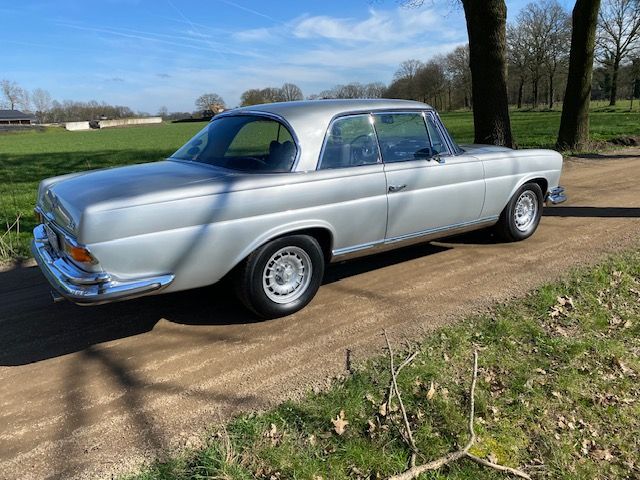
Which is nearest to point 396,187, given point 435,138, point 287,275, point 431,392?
point 435,138

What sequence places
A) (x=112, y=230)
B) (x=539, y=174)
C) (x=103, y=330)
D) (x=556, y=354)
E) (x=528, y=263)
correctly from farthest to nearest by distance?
(x=539, y=174)
(x=528, y=263)
(x=103, y=330)
(x=556, y=354)
(x=112, y=230)

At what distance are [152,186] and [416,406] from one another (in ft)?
7.45

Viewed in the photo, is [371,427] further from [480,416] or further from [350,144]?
[350,144]

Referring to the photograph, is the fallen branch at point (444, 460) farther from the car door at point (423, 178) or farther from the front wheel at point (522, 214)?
the front wheel at point (522, 214)

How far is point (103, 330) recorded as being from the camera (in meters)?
4.03

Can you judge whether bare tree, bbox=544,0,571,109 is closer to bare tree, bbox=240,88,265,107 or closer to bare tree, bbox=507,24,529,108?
bare tree, bbox=507,24,529,108

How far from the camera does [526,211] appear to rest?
5.96 meters

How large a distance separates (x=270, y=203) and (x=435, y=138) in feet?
6.94

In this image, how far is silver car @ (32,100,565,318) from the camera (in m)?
3.27

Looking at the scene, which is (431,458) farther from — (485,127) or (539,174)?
(485,127)

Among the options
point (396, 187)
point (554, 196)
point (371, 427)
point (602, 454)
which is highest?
point (396, 187)

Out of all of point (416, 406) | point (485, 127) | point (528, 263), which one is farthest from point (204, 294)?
point (485, 127)

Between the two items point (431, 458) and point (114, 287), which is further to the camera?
point (114, 287)

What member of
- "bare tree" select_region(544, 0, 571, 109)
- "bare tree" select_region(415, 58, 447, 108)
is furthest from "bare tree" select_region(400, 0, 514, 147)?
"bare tree" select_region(415, 58, 447, 108)
